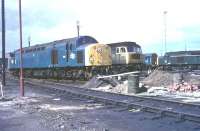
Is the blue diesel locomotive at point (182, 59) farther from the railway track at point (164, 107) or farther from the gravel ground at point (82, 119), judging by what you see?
the gravel ground at point (82, 119)

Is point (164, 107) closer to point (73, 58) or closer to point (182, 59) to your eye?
point (73, 58)

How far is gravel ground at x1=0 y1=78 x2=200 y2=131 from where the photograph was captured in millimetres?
11587

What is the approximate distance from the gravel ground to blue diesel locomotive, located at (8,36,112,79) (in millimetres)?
17500

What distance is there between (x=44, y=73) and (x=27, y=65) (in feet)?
18.1

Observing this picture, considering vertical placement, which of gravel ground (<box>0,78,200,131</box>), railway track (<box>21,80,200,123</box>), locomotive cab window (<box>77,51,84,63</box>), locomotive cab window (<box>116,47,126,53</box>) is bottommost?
gravel ground (<box>0,78,200,131</box>)

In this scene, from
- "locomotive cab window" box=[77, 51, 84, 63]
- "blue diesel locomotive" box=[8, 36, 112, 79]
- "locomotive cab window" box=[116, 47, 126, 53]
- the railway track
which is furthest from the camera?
"locomotive cab window" box=[116, 47, 126, 53]

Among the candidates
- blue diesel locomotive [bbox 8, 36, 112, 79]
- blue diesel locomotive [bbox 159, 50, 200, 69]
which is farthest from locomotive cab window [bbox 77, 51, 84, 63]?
blue diesel locomotive [bbox 159, 50, 200, 69]

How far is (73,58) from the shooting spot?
A: 36406mm

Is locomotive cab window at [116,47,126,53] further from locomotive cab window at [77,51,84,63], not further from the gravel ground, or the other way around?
the gravel ground

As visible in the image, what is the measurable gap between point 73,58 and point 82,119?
2321cm

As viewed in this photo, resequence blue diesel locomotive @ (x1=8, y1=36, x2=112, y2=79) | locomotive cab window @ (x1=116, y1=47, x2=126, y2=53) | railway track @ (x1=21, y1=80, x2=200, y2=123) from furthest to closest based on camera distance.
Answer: locomotive cab window @ (x1=116, y1=47, x2=126, y2=53)
blue diesel locomotive @ (x1=8, y1=36, x2=112, y2=79)
railway track @ (x1=21, y1=80, x2=200, y2=123)

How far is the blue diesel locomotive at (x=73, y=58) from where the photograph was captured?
35.3m

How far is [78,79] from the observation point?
120 feet

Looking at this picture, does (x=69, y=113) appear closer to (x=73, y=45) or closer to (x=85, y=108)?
(x=85, y=108)
